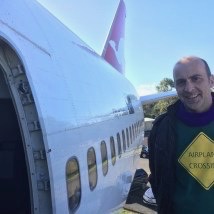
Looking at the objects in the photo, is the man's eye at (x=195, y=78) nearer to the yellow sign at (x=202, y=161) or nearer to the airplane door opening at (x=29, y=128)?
the yellow sign at (x=202, y=161)

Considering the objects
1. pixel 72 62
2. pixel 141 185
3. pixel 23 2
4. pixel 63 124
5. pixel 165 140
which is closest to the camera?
pixel 165 140

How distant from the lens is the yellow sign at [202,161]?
282 cm

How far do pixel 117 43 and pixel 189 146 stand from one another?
40.2 feet

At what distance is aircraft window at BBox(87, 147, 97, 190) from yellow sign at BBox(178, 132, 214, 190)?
168 cm

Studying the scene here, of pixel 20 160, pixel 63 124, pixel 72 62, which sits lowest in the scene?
pixel 20 160

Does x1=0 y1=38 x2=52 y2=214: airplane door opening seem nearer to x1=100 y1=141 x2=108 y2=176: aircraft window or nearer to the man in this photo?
the man

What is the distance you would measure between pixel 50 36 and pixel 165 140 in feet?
6.60

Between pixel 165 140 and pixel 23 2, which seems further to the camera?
pixel 23 2

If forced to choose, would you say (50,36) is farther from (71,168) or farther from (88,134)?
(71,168)

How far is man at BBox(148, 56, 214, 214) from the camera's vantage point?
2.85 metres

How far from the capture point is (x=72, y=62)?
491 cm

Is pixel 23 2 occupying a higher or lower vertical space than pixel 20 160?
higher

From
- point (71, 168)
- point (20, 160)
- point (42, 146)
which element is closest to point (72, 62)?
point (20, 160)

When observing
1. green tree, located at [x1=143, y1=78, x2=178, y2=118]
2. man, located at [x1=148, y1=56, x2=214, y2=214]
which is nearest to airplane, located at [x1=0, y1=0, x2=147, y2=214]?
man, located at [x1=148, y1=56, x2=214, y2=214]
